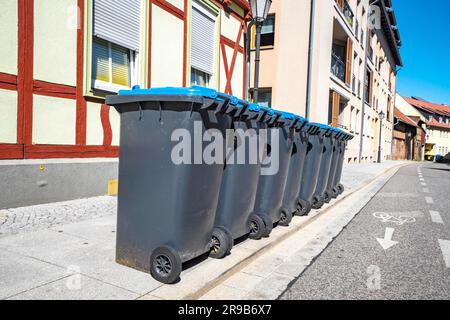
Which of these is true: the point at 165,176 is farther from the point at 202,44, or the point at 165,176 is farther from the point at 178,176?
the point at 202,44

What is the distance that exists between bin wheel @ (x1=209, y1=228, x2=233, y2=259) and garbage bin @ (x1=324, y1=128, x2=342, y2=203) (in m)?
4.01

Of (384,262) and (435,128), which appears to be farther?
(435,128)

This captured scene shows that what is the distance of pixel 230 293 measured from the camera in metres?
2.96

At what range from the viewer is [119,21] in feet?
22.4

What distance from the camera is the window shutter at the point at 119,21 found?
Result: 21.1 feet

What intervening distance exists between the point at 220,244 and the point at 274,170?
1468 mm

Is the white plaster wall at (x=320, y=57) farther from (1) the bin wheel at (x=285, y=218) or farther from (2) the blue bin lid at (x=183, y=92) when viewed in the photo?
(2) the blue bin lid at (x=183, y=92)

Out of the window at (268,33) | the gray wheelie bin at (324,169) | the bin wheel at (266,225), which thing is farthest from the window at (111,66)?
the window at (268,33)

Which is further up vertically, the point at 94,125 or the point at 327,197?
the point at 94,125

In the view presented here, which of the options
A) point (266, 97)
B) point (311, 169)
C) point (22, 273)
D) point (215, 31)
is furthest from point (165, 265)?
point (266, 97)

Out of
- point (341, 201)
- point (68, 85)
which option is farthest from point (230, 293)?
point (341, 201)

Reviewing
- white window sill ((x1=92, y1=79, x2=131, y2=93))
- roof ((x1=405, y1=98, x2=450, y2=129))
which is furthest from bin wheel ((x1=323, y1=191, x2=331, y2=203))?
roof ((x1=405, y1=98, x2=450, y2=129))

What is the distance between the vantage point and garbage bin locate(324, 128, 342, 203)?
728cm

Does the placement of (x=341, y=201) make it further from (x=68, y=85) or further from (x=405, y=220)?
(x=68, y=85)
